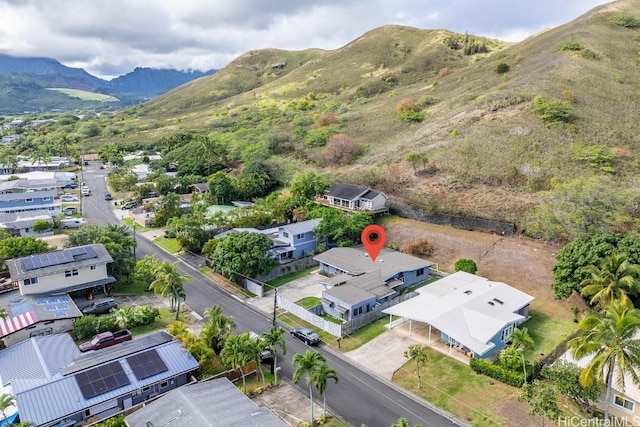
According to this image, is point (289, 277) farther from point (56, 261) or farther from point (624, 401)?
point (624, 401)

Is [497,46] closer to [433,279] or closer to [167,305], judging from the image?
[433,279]

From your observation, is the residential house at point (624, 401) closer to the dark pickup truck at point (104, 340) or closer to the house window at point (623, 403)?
the house window at point (623, 403)

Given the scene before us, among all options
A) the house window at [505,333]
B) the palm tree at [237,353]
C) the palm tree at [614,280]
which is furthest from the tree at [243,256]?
the palm tree at [614,280]

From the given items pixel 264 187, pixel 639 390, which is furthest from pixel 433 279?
pixel 264 187

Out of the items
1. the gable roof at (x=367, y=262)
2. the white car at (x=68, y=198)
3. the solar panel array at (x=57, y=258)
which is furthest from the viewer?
the white car at (x=68, y=198)

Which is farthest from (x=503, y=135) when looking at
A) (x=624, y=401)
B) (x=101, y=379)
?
(x=101, y=379)

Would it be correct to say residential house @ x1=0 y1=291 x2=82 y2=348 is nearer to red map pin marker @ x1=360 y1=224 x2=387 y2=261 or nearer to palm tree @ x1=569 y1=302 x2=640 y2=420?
red map pin marker @ x1=360 y1=224 x2=387 y2=261
